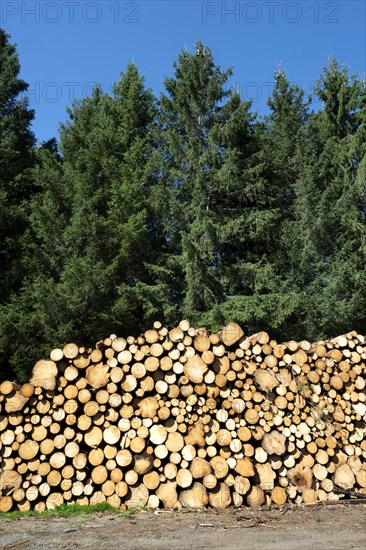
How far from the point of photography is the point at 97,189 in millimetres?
13914

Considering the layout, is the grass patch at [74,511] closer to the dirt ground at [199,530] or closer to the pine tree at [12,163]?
the dirt ground at [199,530]

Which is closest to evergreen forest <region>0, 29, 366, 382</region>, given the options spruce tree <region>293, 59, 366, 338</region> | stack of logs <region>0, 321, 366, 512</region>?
spruce tree <region>293, 59, 366, 338</region>

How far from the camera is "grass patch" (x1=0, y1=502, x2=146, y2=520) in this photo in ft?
16.7

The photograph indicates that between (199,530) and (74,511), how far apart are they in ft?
4.76

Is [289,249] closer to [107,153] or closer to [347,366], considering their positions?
[107,153]

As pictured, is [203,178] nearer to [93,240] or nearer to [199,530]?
[93,240]

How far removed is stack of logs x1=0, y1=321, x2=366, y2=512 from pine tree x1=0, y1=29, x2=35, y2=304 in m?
7.28

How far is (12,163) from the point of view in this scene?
46.3 ft

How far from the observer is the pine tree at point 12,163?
12.9m

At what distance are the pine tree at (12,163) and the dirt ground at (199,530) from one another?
844cm

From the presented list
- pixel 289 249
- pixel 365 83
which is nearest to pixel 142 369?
pixel 289 249

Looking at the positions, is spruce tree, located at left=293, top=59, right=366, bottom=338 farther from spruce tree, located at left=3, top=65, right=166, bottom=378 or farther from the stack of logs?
the stack of logs

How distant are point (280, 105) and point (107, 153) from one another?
681 cm

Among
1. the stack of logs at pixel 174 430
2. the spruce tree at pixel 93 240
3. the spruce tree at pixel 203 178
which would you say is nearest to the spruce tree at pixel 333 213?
the spruce tree at pixel 203 178
